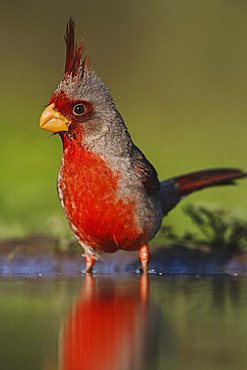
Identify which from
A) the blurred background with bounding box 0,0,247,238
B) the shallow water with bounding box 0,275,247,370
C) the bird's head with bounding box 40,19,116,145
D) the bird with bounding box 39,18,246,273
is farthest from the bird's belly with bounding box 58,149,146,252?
the blurred background with bounding box 0,0,247,238

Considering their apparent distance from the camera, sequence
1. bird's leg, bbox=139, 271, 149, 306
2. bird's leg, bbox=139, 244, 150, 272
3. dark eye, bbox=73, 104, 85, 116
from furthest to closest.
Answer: bird's leg, bbox=139, 244, 150, 272 < dark eye, bbox=73, 104, 85, 116 < bird's leg, bbox=139, 271, 149, 306

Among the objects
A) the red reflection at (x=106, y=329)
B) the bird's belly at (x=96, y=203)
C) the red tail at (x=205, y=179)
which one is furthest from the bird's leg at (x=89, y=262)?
the red reflection at (x=106, y=329)

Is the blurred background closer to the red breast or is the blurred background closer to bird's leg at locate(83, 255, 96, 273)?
bird's leg at locate(83, 255, 96, 273)

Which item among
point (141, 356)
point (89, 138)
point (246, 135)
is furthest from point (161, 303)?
point (246, 135)

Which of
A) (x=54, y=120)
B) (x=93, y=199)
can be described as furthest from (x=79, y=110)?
(x=93, y=199)

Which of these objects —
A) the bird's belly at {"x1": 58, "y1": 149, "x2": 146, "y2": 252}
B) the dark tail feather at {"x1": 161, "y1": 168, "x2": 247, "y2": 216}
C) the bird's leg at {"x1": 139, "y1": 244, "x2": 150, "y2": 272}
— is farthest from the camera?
the dark tail feather at {"x1": 161, "y1": 168, "x2": 247, "y2": 216}

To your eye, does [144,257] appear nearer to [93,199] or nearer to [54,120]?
[93,199]
